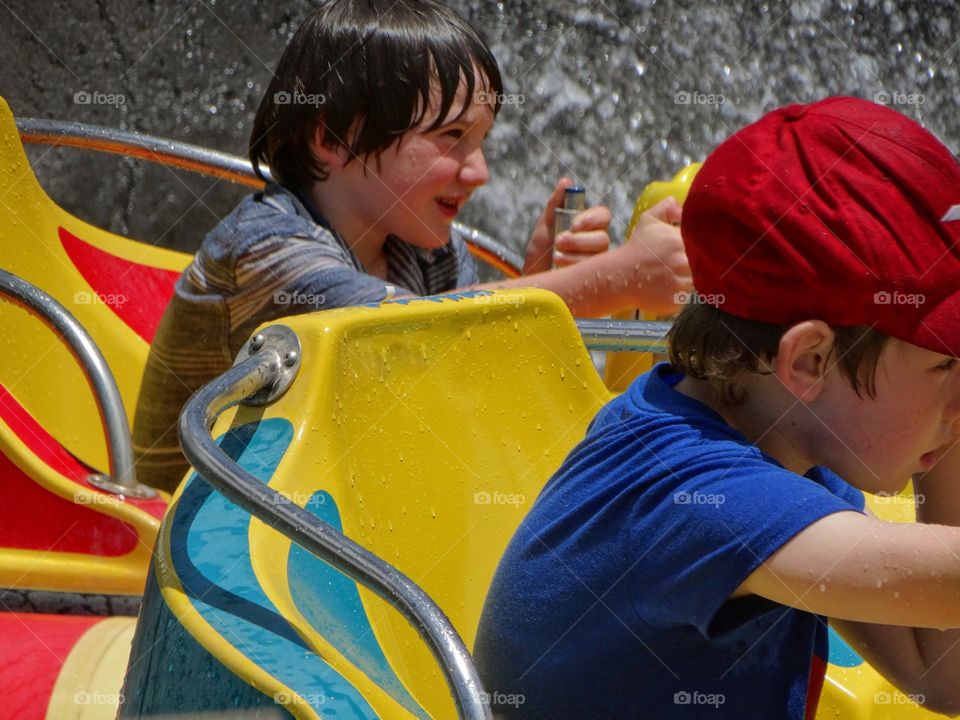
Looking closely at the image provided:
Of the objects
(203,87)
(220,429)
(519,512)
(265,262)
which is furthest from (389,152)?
(203,87)

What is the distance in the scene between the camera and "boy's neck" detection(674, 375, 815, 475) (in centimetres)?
78

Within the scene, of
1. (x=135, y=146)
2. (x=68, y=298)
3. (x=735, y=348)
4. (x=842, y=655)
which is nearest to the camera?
(x=735, y=348)

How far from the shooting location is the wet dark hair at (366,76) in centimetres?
150

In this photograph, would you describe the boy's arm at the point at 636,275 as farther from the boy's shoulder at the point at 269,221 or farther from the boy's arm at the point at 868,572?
the boy's arm at the point at 868,572

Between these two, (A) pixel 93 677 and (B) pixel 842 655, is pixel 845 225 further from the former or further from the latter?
(A) pixel 93 677

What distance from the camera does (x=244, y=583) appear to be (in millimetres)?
762

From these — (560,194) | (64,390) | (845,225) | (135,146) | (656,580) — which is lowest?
(64,390)

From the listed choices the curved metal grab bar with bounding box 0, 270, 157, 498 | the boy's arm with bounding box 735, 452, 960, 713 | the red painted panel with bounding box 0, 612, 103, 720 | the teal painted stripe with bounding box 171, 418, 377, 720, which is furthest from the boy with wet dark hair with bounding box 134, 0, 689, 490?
the boy's arm with bounding box 735, 452, 960, 713

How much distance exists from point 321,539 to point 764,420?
263 mm

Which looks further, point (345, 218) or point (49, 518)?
point (345, 218)

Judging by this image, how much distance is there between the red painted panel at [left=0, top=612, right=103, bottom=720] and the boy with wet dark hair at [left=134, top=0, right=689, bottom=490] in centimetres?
29

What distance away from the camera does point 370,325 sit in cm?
95

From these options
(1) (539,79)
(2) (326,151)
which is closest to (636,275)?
(2) (326,151)

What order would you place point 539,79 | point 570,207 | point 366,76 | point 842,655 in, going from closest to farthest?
point 842,655 < point 366,76 < point 570,207 < point 539,79
